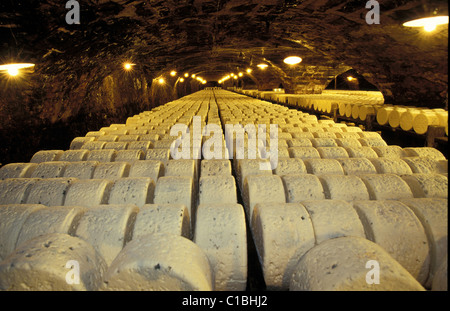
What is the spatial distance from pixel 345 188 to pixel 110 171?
2.44m

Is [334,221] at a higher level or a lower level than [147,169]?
lower

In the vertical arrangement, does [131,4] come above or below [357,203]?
Answer: above

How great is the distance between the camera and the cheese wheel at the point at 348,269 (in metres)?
1.40

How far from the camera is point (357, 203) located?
2127 millimetres

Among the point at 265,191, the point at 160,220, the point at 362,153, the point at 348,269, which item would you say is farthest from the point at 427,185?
the point at 160,220

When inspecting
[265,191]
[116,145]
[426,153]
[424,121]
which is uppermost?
[424,121]

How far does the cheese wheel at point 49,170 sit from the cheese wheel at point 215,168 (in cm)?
164

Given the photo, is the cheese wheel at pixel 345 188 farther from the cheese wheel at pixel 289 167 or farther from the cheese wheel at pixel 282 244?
the cheese wheel at pixel 282 244

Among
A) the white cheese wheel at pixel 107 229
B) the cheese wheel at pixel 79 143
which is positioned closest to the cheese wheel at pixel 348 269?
the white cheese wheel at pixel 107 229

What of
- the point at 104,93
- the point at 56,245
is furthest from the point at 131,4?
the point at 104,93

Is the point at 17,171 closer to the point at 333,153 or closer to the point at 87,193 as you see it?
the point at 87,193

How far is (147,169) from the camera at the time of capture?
10.3 feet
